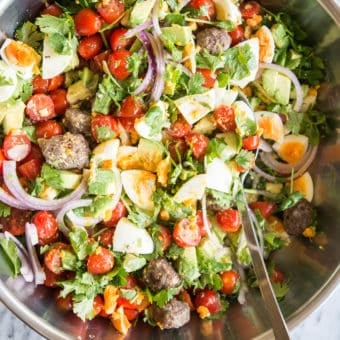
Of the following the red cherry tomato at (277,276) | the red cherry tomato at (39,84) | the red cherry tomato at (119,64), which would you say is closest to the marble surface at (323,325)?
the red cherry tomato at (277,276)

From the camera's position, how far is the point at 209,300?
346cm

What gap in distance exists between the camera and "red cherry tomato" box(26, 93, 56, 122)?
3.34 meters

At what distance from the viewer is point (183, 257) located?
338 centimetres

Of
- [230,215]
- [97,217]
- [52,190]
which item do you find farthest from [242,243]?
[52,190]

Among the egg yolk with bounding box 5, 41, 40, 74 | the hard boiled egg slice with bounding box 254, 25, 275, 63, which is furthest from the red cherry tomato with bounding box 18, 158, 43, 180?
the hard boiled egg slice with bounding box 254, 25, 275, 63

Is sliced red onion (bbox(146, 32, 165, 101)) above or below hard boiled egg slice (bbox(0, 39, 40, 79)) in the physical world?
above

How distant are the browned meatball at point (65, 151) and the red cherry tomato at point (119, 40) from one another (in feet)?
1.58

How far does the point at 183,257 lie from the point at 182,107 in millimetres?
742

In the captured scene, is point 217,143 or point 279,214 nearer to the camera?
point 217,143

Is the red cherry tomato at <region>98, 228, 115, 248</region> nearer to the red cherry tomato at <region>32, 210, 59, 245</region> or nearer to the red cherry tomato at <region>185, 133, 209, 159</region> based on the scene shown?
the red cherry tomato at <region>32, 210, 59, 245</region>

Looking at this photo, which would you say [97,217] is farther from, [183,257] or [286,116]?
[286,116]

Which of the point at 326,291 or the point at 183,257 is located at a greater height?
the point at 326,291

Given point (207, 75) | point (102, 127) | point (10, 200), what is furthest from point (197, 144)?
point (10, 200)

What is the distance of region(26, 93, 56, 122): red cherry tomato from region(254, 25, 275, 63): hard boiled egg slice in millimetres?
1099
